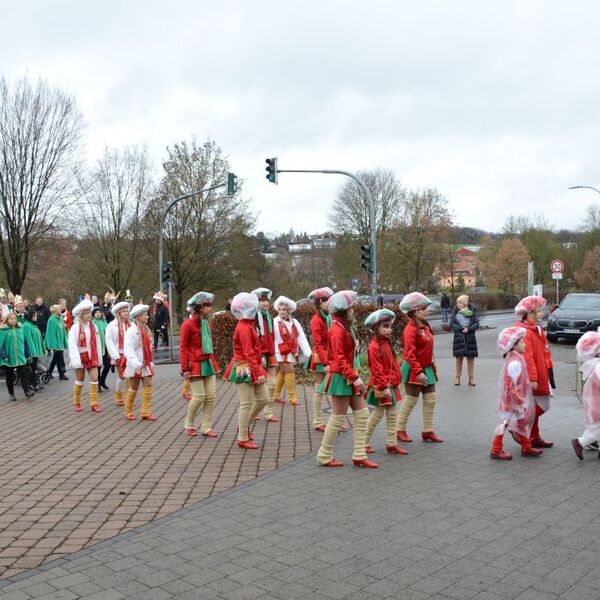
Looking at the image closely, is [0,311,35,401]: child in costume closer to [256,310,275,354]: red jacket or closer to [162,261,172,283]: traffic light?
[256,310,275,354]: red jacket

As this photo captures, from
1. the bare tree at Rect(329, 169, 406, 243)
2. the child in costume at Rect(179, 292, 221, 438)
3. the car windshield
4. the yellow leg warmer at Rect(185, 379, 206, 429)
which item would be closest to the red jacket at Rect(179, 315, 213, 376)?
the child in costume at Rect(179, 292, 221, 438)

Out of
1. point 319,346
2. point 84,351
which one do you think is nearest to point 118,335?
point 84,351

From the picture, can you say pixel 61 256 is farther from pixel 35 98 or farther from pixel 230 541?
pixel 230 541

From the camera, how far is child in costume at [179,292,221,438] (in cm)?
881

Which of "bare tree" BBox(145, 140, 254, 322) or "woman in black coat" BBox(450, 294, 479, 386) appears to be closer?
"woman in black coat" BBox(450, 294, 479, 386)

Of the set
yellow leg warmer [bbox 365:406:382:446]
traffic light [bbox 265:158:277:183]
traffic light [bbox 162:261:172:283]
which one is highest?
traffic light [bbox 265:158:277:183]

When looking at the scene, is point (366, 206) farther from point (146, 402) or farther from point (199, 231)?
point (146, 402)

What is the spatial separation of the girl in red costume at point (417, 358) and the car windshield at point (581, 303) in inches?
662

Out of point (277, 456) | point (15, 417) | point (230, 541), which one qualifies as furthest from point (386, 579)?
point (15, 417)

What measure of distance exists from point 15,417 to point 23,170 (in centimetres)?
1928

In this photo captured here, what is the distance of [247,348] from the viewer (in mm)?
8039

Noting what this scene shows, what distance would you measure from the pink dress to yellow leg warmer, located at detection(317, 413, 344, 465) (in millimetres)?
1705

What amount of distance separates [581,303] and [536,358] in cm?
1726

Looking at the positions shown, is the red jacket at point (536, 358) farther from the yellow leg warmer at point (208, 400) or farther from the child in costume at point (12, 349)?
the child in costume at point (12, 349)
